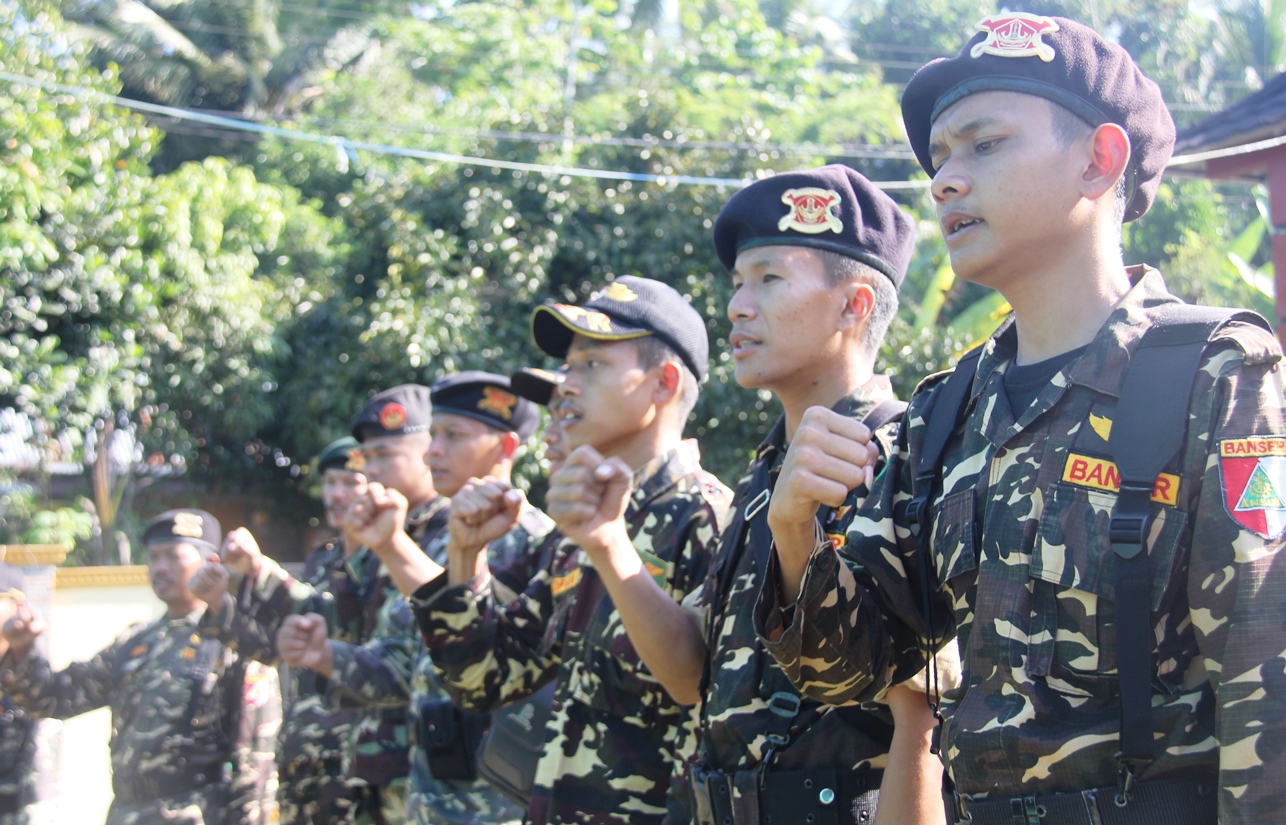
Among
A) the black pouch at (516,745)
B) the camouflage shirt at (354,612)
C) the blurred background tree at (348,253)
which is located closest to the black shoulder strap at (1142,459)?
the black pouch at (516,745)

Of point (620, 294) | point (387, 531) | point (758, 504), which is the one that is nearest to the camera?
point (758, 504)

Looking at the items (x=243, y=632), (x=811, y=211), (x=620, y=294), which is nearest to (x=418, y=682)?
(x=243, y=632)

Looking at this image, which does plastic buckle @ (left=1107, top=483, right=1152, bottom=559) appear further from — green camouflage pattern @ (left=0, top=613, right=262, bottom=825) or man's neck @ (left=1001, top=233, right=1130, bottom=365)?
green camouflage pattern @ (left=0, top=613, right=262, bottom=825)

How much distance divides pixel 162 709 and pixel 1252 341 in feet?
18.1

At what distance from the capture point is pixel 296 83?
22984mm

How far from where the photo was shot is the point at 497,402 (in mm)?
5488

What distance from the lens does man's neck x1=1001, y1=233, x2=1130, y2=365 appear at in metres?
2.01

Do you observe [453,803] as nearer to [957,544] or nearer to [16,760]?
[957,544]

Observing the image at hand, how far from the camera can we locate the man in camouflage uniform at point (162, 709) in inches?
229

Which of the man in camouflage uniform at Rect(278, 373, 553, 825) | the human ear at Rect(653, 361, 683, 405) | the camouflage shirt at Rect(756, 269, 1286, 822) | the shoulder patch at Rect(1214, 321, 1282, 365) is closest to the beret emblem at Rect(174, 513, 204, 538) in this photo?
the man in camouflage uniform at Rect(278, 373, 553, 825)

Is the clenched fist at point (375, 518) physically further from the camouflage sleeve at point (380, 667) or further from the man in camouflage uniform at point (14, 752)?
the man in camouflage uniform at point (14, 752)

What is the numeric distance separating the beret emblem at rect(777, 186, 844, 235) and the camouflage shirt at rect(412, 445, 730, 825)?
2.81ft

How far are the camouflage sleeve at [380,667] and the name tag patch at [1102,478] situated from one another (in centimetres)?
314

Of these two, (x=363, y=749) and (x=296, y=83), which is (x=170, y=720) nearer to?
(x=363, y=749)
